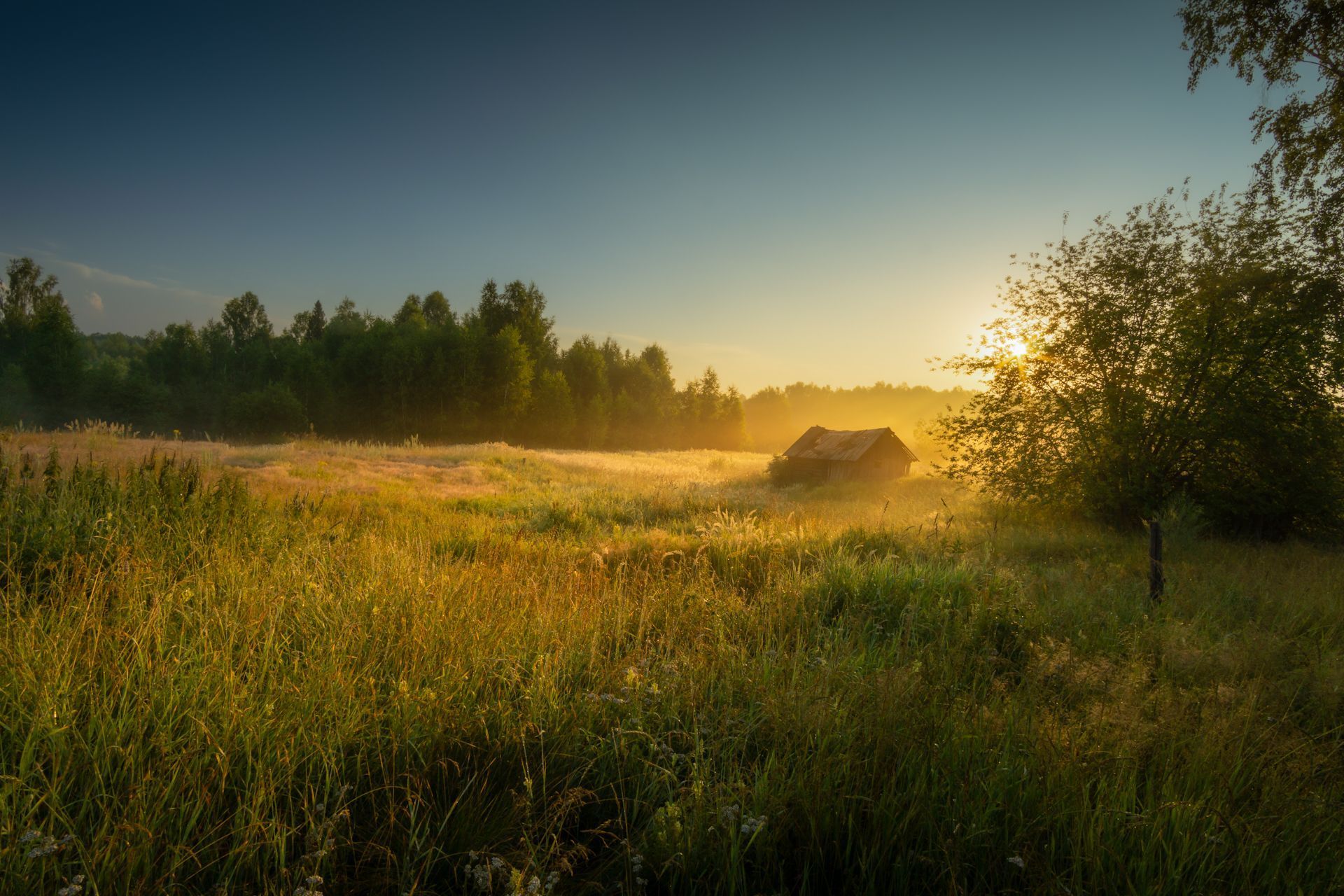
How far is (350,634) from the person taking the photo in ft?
12.0

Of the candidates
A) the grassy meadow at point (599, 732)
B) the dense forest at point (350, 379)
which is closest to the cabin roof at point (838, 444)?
the grassy meadow at point (599, 732)

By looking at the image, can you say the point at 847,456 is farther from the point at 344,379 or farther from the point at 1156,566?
the point at 344,379

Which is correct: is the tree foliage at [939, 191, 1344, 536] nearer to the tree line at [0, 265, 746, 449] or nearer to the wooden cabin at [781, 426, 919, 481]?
the wooden cabin at [781, 426, 919, 481]

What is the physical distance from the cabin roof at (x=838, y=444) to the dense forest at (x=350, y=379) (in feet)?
108

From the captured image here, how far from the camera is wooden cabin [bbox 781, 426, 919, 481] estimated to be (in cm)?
3259

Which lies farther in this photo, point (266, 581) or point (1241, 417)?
point (1241, 417)

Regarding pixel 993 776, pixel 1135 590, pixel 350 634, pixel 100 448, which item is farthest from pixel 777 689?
pixel 100 448

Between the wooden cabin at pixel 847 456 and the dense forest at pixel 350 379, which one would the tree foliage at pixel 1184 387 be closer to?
the wooden cabin at pixel 847 456

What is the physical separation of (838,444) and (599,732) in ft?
108

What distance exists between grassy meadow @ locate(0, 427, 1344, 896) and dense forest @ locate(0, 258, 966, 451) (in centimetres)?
5575

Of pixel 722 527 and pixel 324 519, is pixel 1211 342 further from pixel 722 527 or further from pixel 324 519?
pixel 324 519

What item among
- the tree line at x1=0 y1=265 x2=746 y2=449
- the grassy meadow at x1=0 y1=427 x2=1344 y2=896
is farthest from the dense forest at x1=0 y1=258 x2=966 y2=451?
the grassy meadow at x1=0 y1=427 x2=1344 y2=896

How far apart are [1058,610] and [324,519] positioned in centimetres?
917

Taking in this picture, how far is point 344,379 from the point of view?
61.7 metres
